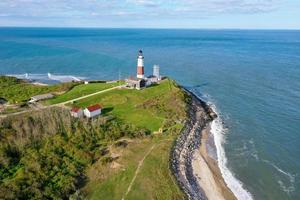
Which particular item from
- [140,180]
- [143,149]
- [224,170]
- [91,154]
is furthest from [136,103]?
[140,180]

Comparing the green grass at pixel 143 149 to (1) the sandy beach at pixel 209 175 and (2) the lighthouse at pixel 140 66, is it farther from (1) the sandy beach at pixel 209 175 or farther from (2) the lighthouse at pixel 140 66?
(2) the lighthouse at pixel 140 66

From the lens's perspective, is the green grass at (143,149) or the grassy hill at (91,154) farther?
the green grass at (143,149)

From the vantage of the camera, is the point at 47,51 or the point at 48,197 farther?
the point at 47,51

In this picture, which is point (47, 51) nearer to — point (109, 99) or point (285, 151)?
point (109, 99)

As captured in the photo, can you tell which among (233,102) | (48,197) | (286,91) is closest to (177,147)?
(48,197)

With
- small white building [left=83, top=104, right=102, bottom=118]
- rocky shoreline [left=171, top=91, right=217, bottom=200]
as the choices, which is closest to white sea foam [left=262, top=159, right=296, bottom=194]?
rocky shoreline [left=171, top=91, right=217, bottom=200]

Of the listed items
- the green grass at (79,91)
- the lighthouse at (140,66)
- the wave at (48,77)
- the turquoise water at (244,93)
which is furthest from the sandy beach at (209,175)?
the wave at (48,77)
